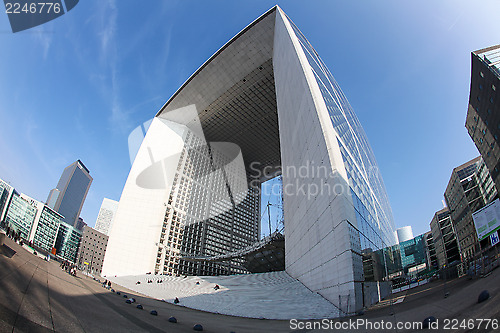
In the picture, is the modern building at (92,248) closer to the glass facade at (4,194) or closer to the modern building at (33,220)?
the modern building at (33,220)

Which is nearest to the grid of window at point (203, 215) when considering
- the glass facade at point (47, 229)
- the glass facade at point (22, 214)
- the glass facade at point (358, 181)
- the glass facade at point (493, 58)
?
the glass facade at point (358, 181)

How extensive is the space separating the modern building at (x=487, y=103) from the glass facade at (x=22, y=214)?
401 ft

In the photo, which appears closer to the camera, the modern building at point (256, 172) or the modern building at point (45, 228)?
the modern building at point (256, 172)

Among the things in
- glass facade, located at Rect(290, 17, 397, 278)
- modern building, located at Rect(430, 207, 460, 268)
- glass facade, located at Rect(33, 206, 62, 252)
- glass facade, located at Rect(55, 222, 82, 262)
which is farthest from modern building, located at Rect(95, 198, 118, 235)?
glass facade, located at Rect(290, 17, 397, 278)

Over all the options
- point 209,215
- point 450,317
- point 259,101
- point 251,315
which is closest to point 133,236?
point 209,215

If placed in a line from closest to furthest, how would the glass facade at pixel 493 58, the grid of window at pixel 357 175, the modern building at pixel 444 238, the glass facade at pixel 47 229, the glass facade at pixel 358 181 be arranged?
the glass facade at pixel 358 181
the grid of window at pixel 357 175
the glass facade at pixel 493 58
the modern building at pixel 444 238
the glass facade at pixel 47 229

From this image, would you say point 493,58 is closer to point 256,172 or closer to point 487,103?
point 487,103

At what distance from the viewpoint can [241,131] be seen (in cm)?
5144

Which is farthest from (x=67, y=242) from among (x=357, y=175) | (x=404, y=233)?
(x=404, y=233)

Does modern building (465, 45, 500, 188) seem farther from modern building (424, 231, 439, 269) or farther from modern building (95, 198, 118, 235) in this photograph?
modern building (95, 198, 118, 235)

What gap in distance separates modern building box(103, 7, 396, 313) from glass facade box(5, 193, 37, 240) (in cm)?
7107

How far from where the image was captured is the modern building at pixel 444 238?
211ft

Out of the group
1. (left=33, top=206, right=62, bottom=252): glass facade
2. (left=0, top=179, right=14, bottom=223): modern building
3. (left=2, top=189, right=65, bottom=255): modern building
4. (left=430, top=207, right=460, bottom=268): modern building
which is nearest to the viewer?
(left=430, top=207, right=460, bottom=268): modern building

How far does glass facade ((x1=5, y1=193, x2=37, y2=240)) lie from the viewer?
82.3m
